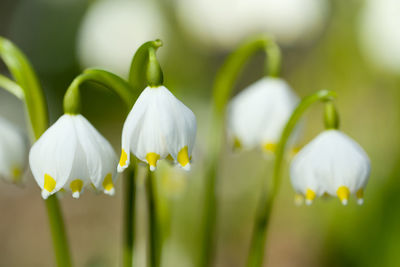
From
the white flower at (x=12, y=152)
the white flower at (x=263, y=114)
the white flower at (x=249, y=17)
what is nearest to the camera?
the white flower at (x=12, y=152)

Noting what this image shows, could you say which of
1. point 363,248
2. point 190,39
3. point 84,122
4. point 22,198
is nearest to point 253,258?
point 84,122

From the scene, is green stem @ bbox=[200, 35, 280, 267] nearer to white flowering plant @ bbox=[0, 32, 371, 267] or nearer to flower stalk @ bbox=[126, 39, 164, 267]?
white flowering plant @ bbox=[0, 32, 371, 267]

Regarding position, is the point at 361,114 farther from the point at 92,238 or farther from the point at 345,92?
the point at 92,238

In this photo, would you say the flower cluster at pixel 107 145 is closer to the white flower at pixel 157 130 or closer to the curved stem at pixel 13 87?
the white flower at pixel 157 130

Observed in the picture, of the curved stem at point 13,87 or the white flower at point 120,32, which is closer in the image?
the curved stem at point 13,87

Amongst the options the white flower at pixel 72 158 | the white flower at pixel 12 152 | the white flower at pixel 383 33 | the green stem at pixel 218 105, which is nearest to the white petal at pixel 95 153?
the white flower at pixel 72 158

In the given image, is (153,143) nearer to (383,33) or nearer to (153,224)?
(153,224)
